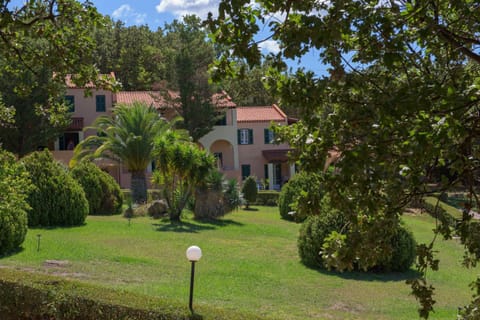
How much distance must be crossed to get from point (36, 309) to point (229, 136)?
127 feet

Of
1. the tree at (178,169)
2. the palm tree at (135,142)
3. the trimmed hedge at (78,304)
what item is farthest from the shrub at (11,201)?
the palm tree at (135,142)

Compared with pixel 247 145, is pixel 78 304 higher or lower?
lower

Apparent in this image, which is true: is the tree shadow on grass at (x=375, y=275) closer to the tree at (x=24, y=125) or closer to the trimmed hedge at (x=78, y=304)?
the trimmed hedge at (x=78, y=304)

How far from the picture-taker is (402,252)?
13172 mm

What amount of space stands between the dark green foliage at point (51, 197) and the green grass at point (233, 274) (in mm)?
730

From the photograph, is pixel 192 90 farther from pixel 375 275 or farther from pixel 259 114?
pixel 375 275

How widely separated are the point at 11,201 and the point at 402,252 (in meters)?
8.36

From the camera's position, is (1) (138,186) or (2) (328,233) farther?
(1) (138,186)

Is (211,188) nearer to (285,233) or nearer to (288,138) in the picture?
(285,233)

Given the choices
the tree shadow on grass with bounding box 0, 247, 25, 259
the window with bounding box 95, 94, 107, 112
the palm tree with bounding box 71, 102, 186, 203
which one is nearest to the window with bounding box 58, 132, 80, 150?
the window with bounding box 95, 94, 107, 112

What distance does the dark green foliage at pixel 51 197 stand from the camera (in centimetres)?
1844

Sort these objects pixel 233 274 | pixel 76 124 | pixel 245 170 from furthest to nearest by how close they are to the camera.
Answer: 1. pixel 245 170
2. pixel 76 124
3. pixel 233 274

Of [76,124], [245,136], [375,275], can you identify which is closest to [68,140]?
[76,124]

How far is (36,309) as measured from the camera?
784 cm
